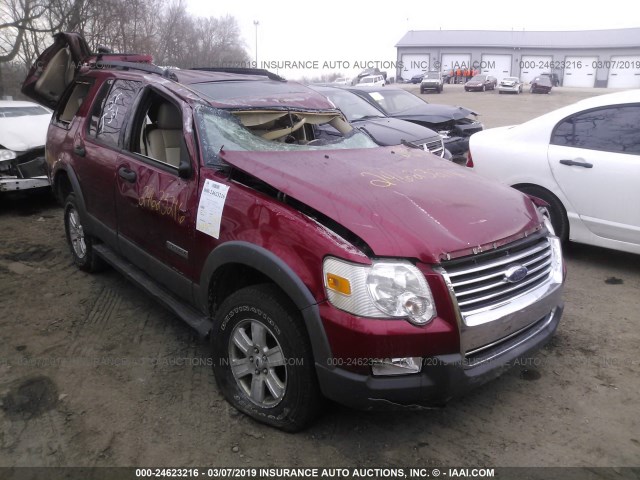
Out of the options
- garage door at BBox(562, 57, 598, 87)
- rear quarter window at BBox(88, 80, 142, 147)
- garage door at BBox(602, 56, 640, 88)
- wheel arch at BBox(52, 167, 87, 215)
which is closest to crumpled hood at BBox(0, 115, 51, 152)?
wheel arch at BBox(52, 167, 87, 215)

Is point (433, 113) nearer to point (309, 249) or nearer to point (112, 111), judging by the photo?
point (112, 111)

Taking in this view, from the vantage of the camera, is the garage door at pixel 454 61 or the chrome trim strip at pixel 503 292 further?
the garage door at pixel 454 61

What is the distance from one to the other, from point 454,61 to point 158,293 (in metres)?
62.9

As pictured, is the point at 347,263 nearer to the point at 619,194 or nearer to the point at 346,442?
the point at 346,442

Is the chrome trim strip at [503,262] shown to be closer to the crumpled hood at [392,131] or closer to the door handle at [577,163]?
the door handle at [577,163]

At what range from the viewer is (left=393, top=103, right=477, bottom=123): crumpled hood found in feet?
32.6

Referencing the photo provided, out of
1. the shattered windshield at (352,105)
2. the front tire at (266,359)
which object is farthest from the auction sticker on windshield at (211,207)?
the shattered windshield at (352,105)

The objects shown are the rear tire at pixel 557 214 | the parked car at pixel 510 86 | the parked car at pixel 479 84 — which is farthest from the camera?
the parked car at pixel 479 84

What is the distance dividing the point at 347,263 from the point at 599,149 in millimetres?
3535

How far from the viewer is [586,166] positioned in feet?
15.5

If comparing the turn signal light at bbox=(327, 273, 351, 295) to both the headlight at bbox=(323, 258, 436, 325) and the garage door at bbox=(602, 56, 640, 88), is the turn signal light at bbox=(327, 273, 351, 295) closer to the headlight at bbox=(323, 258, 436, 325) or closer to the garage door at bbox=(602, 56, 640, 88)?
the headlight at bbox=(323, 258, 436, 325)

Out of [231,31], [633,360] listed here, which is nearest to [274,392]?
[633,360]

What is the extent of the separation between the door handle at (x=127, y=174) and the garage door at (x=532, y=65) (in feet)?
204

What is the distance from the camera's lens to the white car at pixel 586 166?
455 cm
